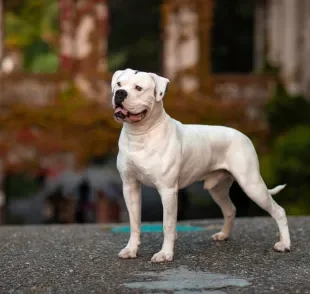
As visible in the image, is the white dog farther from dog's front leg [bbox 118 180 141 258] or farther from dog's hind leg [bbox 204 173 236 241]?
dog's hind leg [bbox 204 173 236 241]

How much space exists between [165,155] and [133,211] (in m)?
0.68

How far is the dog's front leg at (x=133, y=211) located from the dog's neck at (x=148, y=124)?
52 cm

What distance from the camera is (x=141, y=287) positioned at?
691cm

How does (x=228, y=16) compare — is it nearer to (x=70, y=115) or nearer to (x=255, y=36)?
(x=255, y=36)

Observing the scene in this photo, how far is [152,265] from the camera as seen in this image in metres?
7.83

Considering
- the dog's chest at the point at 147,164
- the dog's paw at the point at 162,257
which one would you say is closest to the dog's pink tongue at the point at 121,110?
the dog's chest at the point at 147,164

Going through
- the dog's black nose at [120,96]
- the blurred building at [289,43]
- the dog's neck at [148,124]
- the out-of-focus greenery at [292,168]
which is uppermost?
the blurred building at [289,43]

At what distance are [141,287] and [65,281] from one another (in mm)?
709

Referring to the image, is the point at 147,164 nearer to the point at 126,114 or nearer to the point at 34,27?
the point at 126,114

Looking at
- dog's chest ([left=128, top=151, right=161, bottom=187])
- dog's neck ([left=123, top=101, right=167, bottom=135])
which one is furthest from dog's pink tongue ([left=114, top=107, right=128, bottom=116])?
dog's chest ([left=128, top=151, right=161, bottom=187])

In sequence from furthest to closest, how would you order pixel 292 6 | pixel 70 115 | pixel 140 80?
1. pixel 292 6
2. pixel 70 115
3. pixel 140 80

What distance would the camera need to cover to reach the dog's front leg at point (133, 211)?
27.0ft

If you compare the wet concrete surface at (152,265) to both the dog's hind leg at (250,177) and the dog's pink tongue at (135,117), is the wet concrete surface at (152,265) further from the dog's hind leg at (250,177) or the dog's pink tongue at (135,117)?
the dog's pink tongue at (135,117)

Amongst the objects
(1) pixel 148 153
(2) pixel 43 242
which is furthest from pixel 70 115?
(1) pixel 148 153
